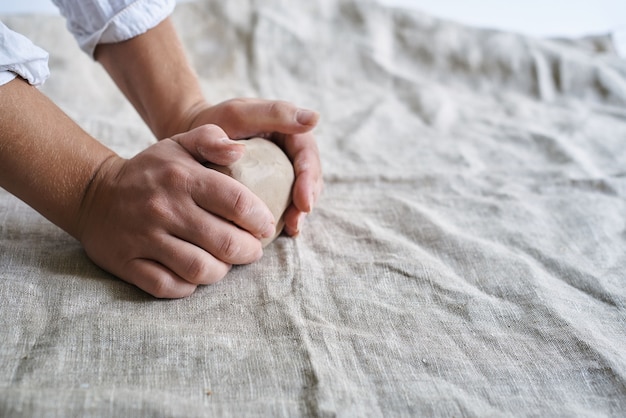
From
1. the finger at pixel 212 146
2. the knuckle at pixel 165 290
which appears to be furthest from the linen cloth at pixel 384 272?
the finger at pixel 212 146

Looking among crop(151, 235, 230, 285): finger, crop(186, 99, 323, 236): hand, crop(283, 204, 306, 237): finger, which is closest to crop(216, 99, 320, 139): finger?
crop(186, 99, 323, 236): hand

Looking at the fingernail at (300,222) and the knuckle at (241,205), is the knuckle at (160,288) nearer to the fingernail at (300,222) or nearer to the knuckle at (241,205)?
the knuckle at (241,205)

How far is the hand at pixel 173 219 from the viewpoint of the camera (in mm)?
742

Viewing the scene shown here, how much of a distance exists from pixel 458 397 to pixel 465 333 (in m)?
0.11

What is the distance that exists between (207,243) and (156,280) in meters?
0.07

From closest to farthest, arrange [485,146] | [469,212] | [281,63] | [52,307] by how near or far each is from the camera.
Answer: [52,307], [469,212], [485,146], [281,63]

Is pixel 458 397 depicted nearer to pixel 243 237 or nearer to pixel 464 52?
pixel 243 237

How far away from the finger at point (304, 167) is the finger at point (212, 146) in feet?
0.38

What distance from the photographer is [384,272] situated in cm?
81

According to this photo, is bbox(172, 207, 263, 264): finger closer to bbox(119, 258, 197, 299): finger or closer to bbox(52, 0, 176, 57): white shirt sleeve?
bbox(119, 258, 197, 299): finger

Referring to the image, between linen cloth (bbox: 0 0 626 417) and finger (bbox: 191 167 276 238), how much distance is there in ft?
0.27

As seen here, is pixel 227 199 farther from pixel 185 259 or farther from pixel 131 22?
pixel 131 22

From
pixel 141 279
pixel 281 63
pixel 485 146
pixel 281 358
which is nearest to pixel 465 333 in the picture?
pixel 281 358

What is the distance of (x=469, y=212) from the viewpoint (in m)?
0.97
